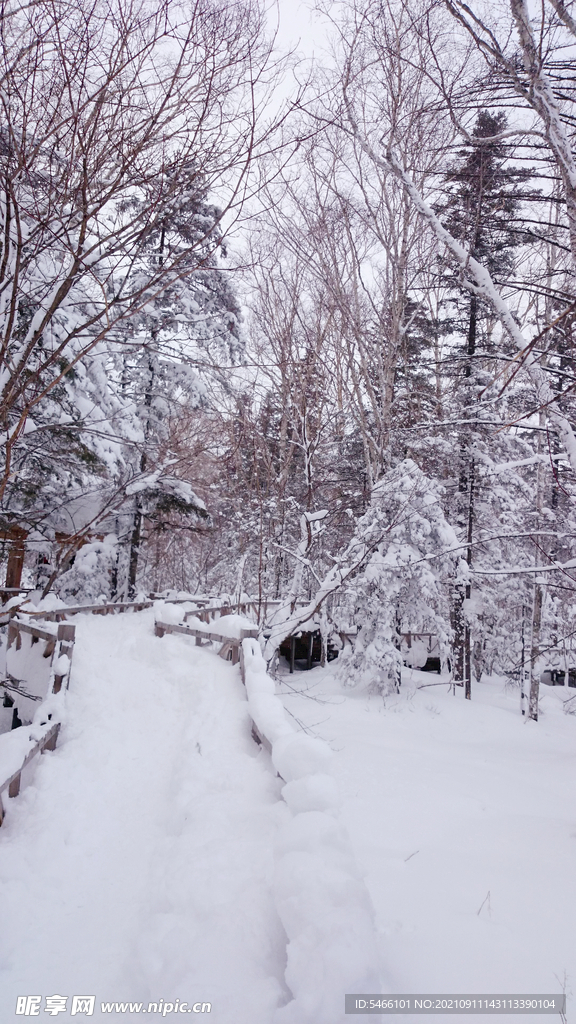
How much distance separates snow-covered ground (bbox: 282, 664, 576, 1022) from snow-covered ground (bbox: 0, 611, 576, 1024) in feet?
0.06

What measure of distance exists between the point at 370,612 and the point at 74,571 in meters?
8.16

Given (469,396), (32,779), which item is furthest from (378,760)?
(469,396)

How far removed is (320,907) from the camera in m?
2.13

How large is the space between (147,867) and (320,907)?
172 centimetres

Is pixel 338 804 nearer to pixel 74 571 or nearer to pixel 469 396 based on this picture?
pixel 74 571

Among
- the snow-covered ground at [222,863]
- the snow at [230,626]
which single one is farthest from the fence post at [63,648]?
the snow at [230,626]

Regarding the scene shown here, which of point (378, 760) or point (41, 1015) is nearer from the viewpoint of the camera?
point (41, 1015)

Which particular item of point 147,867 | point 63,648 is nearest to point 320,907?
point 147,867

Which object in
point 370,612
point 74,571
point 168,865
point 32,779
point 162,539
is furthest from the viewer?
point 162,539

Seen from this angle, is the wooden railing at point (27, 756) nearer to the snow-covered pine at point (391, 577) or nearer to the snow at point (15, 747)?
the snow at point (15, 747)

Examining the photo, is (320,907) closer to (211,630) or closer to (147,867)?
(147,867)

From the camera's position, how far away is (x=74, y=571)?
13.9m

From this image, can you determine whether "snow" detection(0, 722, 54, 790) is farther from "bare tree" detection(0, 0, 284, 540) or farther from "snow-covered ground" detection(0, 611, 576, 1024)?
"bare tree" detection(0, 0, 284, 540)

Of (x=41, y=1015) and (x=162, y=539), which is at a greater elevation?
(x=162, y=539)
